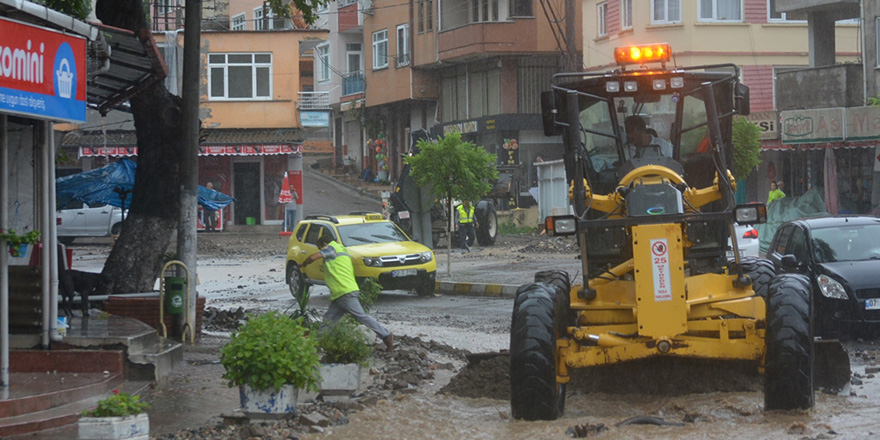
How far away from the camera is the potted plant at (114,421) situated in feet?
23.7

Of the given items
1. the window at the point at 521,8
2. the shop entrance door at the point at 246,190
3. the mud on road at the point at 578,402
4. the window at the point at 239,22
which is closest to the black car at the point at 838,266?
the mud on road at the point at 578,402

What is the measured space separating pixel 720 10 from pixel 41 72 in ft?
113

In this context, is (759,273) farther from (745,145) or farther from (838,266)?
(745,145)

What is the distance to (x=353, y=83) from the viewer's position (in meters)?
58.7

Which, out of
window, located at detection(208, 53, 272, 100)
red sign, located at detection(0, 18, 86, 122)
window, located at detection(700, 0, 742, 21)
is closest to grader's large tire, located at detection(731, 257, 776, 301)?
red sign, located at detection(0, 18, 86, 122)

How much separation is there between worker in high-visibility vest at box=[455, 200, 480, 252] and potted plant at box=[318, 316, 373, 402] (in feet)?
72.8

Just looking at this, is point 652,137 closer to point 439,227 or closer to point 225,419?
point 225,419

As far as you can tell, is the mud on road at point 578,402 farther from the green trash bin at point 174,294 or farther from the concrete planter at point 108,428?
the concrete planter at point 108,428

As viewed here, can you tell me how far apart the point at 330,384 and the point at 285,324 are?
1252 mm

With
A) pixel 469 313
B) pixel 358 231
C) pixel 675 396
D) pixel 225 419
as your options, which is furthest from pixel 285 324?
pixel 358 231

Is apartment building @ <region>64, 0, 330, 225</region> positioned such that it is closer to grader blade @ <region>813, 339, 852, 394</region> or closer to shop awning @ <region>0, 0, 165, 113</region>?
shop awning @ <region>0, 0, 165, 113</region>

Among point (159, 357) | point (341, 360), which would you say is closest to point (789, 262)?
point (341, 360)

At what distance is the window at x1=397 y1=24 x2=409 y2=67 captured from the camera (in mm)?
53031

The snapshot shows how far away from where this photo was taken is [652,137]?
32.7 ft
